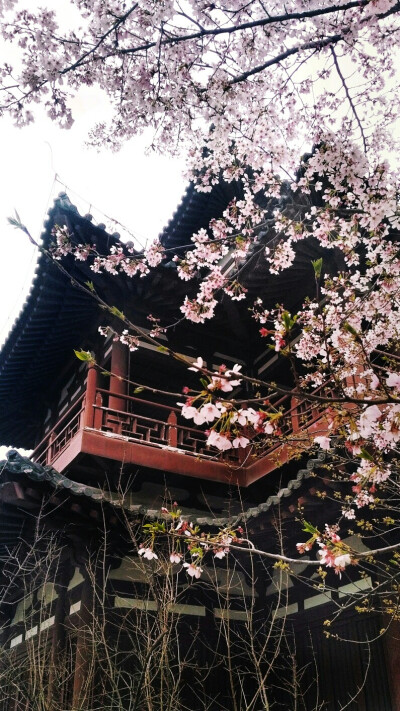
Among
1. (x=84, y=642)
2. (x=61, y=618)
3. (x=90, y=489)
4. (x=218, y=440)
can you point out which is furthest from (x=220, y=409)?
(x=61, y=618)

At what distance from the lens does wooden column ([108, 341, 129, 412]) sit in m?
8.10

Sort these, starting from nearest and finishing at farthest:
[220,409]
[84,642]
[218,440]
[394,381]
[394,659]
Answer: [394,381] < [220,409] < [218,440] < [394,659] < [84,642]

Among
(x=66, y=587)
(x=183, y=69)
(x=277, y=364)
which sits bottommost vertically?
(x=66, y=587)

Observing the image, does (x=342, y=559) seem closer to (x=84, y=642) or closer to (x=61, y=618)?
(x=84, y=642)

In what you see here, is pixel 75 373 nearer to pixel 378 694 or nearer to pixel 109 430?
pixel 109 430

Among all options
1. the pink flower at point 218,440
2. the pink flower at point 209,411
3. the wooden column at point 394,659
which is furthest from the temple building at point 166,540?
the pink flower at point 209,411

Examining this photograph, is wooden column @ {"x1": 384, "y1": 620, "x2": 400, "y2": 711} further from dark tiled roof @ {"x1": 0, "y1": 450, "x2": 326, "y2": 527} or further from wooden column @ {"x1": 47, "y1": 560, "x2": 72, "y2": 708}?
wooden column @ {"x1": 47, "y1": 560, "x2": 72, "y2": 708}

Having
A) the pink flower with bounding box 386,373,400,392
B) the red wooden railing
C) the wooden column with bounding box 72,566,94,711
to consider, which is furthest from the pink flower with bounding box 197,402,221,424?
the wooden column with bounding box 72,566,94,711

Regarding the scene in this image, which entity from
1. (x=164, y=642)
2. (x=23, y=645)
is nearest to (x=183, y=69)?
(x=164, y=642)

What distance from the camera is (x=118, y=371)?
27.7 ft

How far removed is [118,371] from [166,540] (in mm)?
2846

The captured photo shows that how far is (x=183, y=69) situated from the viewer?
14.4ft

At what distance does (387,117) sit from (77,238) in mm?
4385

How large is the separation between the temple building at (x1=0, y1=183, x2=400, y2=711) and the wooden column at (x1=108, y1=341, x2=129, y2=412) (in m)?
0.03
